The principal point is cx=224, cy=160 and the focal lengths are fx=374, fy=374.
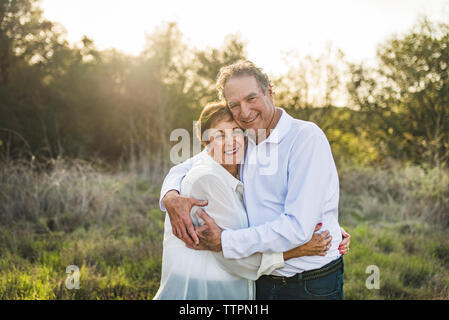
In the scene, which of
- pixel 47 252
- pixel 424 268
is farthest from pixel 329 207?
pixel 47 252

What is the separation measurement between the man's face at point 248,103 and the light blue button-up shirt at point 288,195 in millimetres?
158

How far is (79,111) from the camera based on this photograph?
1498 cm

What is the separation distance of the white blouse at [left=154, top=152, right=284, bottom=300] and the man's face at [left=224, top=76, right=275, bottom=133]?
419 millimetres

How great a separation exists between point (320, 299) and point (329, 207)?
0.50 m

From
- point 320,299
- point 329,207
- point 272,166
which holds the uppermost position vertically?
point 272,166

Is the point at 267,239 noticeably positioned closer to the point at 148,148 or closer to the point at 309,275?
the point at 309,275

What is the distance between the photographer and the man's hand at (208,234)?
1928 mm

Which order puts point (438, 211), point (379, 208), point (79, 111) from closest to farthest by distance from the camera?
point (438, 211) < point (379, 208) < point (79, 111)

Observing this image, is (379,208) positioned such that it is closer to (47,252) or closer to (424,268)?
(424,268)

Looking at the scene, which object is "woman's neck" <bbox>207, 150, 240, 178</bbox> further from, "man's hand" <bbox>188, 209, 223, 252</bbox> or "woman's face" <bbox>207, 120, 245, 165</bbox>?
"man's hand" <bbox>188, 209, 223, 252</bbox>

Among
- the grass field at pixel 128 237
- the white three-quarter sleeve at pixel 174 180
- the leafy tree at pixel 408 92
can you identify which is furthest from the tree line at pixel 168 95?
the white three-quarter sleeve at pixel 174 180

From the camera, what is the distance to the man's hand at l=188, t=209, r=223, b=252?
193 centimetres

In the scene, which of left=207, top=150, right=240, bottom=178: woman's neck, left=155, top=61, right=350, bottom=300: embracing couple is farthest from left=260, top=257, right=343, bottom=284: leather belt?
left=207, top=150, right=240, bottom=178: woman's neck
